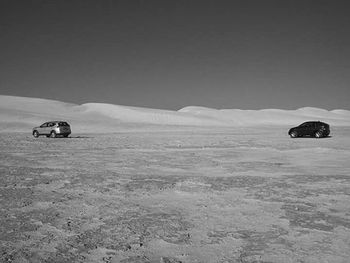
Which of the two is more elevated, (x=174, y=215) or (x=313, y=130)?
(x=313, y=130)

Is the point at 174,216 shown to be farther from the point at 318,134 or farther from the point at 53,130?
the point at 53,130

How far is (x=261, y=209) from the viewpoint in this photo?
6.87 meters

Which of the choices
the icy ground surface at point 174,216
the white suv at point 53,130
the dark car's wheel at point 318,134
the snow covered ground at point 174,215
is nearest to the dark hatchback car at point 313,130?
the dark car's wheel at point 318,134

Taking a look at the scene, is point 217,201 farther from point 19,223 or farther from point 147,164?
point 147,164

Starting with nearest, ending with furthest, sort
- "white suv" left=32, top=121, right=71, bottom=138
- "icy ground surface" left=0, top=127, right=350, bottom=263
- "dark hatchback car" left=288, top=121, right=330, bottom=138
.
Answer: "icy ground surface" left=0, top=127, right=350, bottom=263 → "dark hatchback car" left=288, top=121, right=330, bottom=138 → "white suv" left=32, top=121, right=71, bottom=138

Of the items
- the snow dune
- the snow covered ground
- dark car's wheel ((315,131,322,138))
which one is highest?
the snow dune

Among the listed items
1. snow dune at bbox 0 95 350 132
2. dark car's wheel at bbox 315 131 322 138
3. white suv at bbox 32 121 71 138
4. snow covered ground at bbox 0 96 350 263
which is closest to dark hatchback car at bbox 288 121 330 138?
dark car's wheel at bbox 315 131 322 138

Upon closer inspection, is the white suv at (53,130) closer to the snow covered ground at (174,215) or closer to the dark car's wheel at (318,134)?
the snow covered ground at (174,215)

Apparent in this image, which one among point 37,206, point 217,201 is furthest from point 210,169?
point 37,206

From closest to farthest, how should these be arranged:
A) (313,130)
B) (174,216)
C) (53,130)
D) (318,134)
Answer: (174,216), (318,134), (313,130), (53,130)

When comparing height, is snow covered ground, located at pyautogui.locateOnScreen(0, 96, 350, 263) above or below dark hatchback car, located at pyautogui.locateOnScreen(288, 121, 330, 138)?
below

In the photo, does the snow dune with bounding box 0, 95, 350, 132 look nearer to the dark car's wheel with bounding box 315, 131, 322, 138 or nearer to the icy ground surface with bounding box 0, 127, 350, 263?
the dark car's wheel with bounding box 315, 131, 322, 138

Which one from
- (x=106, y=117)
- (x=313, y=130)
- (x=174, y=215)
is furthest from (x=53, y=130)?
(x=106, y=117)

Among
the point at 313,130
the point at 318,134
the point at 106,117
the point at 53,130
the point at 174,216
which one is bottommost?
the point at 174,216
